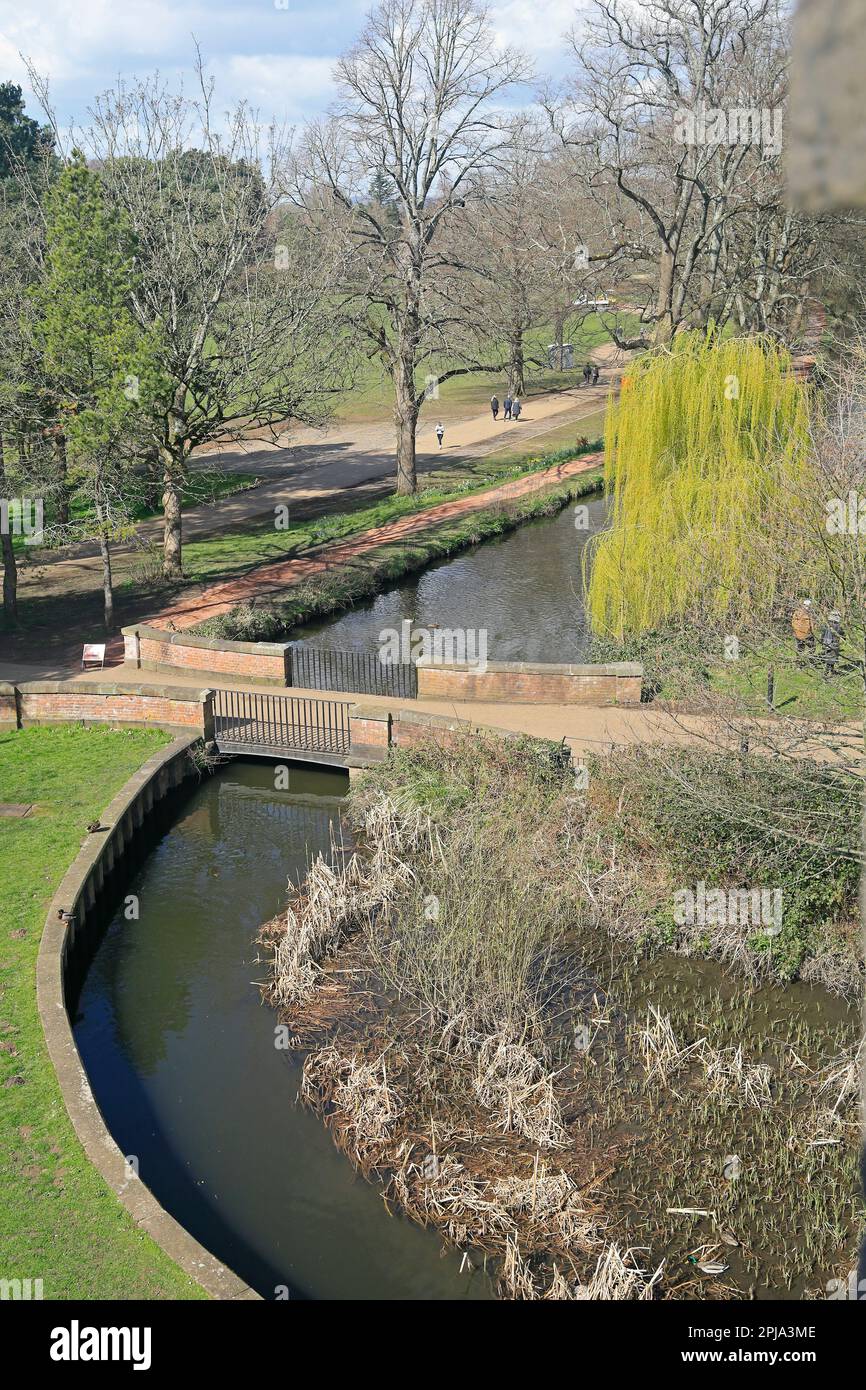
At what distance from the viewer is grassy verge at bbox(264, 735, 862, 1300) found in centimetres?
1062

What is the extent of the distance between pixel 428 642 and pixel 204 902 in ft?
32.3

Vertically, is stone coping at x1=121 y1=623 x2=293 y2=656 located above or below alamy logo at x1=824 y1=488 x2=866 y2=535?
below

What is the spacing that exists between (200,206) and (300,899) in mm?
21185

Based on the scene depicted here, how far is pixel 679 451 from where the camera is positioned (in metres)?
23.2

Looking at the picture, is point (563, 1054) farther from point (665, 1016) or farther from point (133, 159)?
point (133, 159)

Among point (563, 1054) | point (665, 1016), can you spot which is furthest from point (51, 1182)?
point (665, 1016)

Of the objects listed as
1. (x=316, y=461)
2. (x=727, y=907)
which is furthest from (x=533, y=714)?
(x=316, y=461)

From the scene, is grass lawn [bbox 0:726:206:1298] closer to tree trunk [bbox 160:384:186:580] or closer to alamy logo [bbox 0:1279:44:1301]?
alamy logo [bbox 0:1279:44:1301]

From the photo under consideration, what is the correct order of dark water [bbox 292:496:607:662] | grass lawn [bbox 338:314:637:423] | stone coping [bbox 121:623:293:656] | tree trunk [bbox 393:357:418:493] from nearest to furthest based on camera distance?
stone coping [bbox 121:623:293:656] < dark water [bbox 292:496:607:662] < tree trunk [bbox 393:357:418:493] < grass lawn [bbox 338:314:637:423]

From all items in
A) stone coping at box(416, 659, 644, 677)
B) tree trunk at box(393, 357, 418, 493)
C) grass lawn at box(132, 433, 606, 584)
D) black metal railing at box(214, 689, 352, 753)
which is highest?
tree trunk at box(393, 357, 418, 493)

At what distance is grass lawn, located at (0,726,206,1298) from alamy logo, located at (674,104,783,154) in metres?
23.1

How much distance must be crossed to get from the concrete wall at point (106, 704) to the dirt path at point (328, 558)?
14.8ft

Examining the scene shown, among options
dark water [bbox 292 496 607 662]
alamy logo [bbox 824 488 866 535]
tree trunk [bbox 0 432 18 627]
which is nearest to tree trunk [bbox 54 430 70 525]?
tree trunk [bbox 0 432 18 627]
